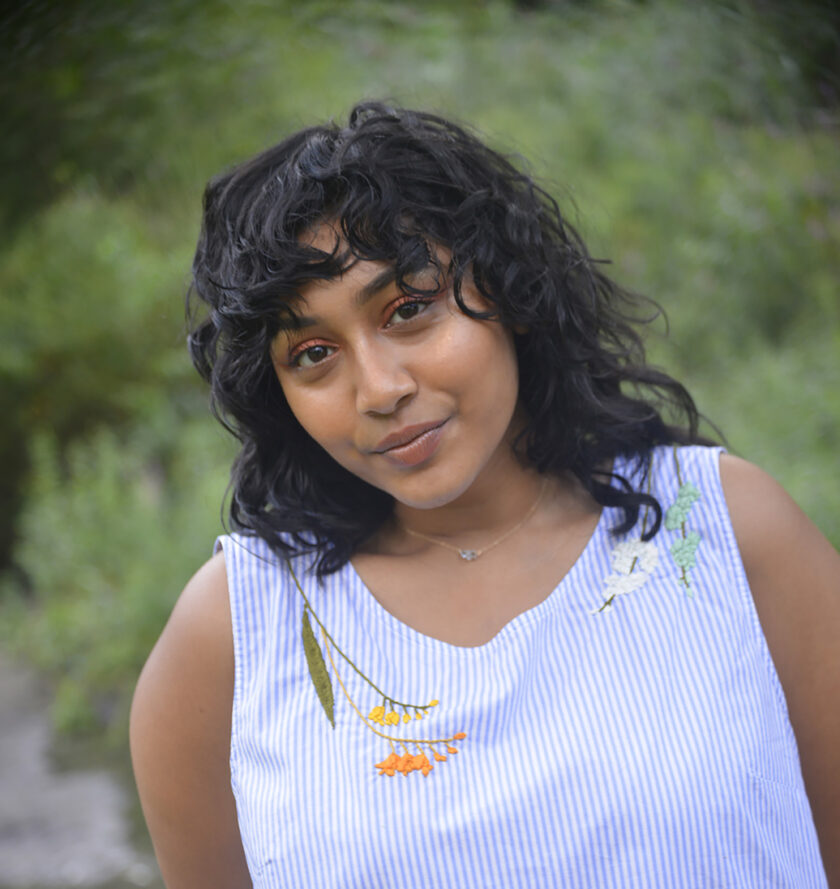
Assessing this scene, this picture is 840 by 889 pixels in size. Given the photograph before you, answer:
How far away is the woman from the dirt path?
1.70 metres

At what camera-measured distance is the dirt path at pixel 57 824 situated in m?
2.91

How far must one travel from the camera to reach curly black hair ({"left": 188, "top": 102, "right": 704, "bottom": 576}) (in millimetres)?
1256

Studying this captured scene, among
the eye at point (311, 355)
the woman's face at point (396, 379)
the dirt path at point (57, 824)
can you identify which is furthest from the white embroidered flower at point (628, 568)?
the dirt path at point (57, 824)

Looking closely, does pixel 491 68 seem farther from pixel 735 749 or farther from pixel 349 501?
pixel 735 749

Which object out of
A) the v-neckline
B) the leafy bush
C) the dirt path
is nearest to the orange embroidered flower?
the v-neckline

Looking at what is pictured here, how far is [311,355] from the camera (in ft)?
4.24

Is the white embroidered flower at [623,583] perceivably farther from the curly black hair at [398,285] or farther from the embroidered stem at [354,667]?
the embroidered stem at [354,667]

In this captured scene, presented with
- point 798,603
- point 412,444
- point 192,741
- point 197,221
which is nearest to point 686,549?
point 798,603

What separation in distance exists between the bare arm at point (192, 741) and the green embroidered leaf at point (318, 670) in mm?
113

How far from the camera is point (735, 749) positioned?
121cm

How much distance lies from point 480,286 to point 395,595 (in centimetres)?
47

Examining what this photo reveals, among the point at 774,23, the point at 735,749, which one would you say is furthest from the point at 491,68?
the point at 735,749

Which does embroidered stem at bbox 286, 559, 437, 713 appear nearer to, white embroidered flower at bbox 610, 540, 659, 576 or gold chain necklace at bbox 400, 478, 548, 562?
gold chain necklace at bbox 400, 478, 548, 562

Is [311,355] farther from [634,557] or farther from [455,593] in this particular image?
[634,557]
